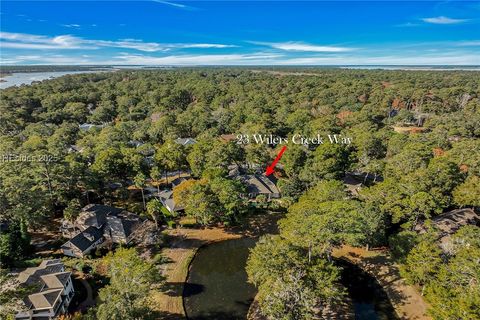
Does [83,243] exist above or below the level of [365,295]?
above

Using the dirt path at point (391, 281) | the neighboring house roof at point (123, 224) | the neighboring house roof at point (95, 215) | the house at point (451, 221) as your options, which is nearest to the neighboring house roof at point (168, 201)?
the neighboring house roof at point (123, 224)

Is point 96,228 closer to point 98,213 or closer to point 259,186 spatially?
point 98,213

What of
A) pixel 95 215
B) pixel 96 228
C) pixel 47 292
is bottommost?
pixel 47 292

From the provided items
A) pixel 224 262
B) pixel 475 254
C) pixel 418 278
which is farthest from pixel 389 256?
pixel 224 262

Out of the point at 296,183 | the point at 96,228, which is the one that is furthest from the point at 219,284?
the point at 296,183

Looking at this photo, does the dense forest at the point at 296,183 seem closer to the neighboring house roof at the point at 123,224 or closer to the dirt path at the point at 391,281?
the dirt path at the point at 391,281

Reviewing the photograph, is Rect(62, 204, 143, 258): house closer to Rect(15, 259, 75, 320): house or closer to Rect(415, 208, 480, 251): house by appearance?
Rect(15, 259, 75, 320): house
